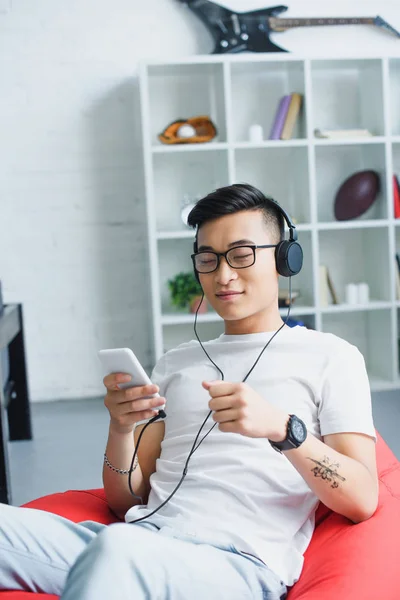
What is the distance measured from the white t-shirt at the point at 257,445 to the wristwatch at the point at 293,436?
0.45ft

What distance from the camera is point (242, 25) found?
13.6 ft

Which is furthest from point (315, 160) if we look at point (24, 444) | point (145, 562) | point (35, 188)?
point (145, 562)

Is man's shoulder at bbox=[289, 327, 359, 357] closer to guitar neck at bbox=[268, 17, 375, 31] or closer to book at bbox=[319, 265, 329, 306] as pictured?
book at bbox=[319, 265, 329, 306]

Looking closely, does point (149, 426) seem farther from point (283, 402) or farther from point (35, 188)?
point (35, 188)

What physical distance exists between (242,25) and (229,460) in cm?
341

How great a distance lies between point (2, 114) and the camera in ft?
13.9

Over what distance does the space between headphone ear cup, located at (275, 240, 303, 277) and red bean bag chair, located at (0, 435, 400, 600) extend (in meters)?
0.48

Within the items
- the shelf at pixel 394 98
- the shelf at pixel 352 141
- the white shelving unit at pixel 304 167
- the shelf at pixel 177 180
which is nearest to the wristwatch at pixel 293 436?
the white shelving unit at pixel 304 167

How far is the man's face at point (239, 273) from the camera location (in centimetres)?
142

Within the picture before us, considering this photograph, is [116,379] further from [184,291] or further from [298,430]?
[184,291]

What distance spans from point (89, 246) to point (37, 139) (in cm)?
69

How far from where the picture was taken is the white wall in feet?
13.9

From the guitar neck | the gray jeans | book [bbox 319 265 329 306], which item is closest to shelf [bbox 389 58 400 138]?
the guitar neck

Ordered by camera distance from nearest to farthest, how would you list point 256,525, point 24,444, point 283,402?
point 256,525, point 283,402, point 24,444
